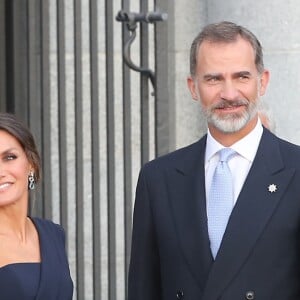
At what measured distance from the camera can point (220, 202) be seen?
13.5 ft

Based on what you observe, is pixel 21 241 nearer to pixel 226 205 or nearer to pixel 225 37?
pixel 226 205

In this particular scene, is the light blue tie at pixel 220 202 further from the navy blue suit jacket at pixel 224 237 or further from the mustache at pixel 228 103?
the mustache at pixel 228 103

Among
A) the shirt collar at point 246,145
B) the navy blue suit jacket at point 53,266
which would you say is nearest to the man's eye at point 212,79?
the shirt collar at point 246,145

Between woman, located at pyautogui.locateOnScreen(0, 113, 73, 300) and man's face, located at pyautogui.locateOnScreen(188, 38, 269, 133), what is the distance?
0.64 meters

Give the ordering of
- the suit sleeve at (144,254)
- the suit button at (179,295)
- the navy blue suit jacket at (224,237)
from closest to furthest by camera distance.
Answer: the navy blue suit jacket at (224,237) → the suit button at (179,295) → the suit sleeve at (144,254)

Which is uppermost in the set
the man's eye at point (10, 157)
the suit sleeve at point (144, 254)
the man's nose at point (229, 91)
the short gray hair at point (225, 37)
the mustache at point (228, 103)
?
the short gray hair at point (225, 37)

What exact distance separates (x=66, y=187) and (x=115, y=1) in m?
1.02

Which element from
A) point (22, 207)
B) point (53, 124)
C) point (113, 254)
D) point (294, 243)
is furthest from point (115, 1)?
point (294, 243)

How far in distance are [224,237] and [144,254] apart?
1.09ft

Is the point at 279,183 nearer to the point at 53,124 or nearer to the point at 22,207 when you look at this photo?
the point at 22,207

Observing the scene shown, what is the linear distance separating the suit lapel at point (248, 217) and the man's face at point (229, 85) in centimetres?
17

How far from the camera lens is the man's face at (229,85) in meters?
4.05

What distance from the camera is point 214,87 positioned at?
4.07 metres

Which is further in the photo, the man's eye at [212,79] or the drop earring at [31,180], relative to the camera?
the drop earring at [31,180]
